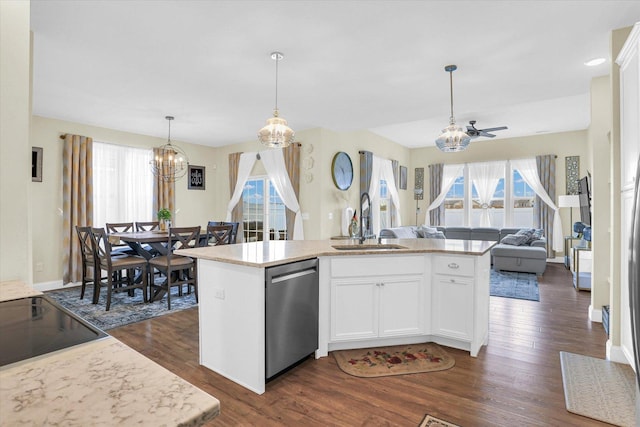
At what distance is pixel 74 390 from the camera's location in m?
0.57

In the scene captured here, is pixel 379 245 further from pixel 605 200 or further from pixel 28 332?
pixel 28 332

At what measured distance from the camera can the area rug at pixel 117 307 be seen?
143 inches

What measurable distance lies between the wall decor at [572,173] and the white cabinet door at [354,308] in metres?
6.62

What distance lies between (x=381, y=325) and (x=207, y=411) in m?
2.44

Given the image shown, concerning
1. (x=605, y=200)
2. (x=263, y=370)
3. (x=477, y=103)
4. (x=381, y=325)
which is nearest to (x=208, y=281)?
(x=263, y=370)

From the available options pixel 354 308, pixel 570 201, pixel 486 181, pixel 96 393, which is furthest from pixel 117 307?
pixel 486 181

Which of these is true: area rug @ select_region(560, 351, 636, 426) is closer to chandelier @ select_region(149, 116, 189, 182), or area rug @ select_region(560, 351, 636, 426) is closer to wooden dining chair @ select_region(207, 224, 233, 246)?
wooden dining chair @ select_region(207, 224, 233, 246)

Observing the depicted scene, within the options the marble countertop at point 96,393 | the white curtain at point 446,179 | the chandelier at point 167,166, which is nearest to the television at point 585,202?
the white curtain at point 446,179

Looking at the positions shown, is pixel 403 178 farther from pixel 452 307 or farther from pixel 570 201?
pixel 452 307

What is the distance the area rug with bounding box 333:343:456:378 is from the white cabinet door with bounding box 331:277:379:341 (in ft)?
0.49

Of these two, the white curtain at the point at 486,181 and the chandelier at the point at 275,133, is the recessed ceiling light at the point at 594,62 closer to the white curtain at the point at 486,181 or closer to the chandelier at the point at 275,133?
the chandelier at the point at 275,133

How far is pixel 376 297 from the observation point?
9.07 feet

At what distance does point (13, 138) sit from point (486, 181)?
8.59m

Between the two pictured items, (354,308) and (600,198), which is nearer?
(354,308)
